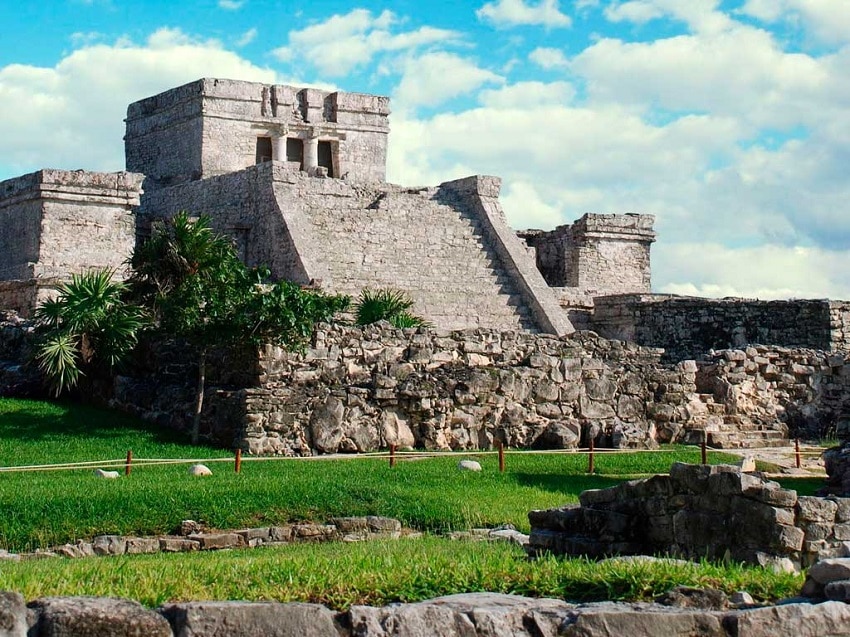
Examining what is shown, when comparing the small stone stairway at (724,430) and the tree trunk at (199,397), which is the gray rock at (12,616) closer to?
the tree trunk at (199,397)

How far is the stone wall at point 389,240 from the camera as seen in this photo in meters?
24.1

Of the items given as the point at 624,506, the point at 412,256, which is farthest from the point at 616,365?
the point at 624,506

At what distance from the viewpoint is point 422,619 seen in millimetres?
6074

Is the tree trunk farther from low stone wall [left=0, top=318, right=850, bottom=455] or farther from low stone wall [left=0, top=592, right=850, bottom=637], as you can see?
low stone wall [left=0, top=592, right=850, bottom=637]

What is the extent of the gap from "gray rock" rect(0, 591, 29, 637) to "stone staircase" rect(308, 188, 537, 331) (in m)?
17.6

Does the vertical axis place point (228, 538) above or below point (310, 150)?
below

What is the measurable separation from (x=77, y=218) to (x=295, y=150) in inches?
367

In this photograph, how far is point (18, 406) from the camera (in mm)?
17625

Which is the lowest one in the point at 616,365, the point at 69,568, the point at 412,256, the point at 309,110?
the point at 69,568

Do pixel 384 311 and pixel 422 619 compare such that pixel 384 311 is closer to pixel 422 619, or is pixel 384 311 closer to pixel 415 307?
pixel 415 307

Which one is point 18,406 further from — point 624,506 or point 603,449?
point 624,506

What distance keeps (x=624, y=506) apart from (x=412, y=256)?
614 inches

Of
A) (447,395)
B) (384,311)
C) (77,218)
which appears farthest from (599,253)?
(447,395)

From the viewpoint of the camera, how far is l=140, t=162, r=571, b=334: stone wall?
78.9ft
